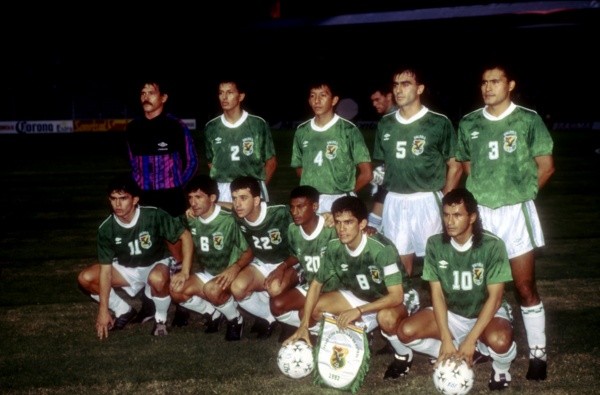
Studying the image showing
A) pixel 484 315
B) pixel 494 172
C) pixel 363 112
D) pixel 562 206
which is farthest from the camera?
pixel 363 112

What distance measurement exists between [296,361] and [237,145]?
2629 millimetres

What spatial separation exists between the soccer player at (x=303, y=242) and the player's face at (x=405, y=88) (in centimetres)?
89

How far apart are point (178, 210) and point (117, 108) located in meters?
25.3

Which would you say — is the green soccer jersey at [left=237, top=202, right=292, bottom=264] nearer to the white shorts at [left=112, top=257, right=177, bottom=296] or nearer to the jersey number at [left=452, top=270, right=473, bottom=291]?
the white shorts at [left=112, top=257, right=177, bottom=296]

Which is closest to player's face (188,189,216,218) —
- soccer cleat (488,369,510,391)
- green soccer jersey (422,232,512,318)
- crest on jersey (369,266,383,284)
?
crest on jersey (369,266,383,284)

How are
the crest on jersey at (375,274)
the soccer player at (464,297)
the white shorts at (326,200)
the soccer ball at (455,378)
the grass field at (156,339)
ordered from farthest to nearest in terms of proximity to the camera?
the white shorts at (326,200) < the crest on jersey at (375,274) < the grass field at (156,339) < the soccer player at (464,297) < the soccer ball at (455,378)

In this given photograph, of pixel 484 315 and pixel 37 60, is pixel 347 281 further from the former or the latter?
pixel 37 60

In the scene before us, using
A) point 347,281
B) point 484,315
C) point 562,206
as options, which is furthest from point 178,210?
point 562,206

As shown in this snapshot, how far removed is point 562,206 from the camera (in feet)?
40.4

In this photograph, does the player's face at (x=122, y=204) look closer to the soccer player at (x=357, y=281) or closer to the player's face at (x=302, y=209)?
the player's face at (x=302, y=209)

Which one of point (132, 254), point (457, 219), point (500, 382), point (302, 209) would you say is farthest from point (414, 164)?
point (132, 254)

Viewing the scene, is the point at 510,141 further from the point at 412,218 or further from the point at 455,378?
the point at 455,378

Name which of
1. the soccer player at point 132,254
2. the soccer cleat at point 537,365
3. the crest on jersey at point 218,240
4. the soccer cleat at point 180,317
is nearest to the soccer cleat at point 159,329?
the soccer player at point 132,254

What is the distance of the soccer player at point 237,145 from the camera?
23.5ft
